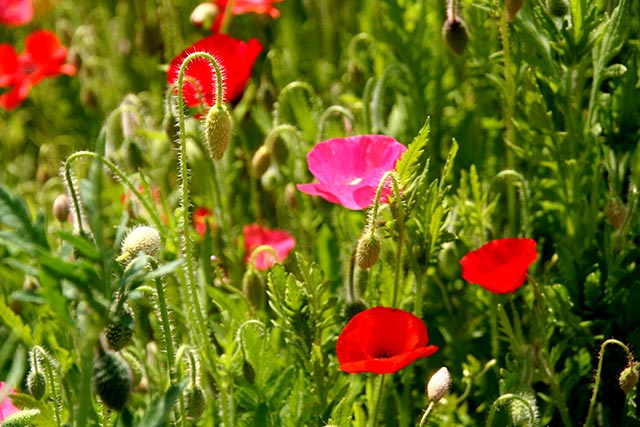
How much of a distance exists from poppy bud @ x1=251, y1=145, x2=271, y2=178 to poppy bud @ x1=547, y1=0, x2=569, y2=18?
712 mm

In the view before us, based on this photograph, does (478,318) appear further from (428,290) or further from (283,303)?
(283,303)

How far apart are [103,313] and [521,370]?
85cm

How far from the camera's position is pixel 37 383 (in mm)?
1577

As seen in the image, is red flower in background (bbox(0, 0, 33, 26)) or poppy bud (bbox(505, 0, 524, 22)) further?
red flower in background (bbox(0, 0, 33, 26))

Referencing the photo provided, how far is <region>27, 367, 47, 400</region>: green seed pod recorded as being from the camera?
157 cm

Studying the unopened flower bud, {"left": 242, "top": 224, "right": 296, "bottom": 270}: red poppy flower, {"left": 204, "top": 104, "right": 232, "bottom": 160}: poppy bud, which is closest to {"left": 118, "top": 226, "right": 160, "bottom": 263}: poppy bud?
{"left": 204, "top": 104, "right": 232, "bottom": 160}: poppy bud

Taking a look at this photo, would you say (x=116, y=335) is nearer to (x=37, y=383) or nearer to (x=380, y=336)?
(x=37, y=383)

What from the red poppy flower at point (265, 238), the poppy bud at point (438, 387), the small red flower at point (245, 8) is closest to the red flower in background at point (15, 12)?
the small red flower at point (245, 8)

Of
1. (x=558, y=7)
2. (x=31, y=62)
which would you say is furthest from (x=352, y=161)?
(x=31, y=62)

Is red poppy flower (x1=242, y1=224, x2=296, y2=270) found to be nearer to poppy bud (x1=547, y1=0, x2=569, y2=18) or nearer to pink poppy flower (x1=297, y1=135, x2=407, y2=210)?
pink poppy flower (x1=297, y1=135, x2=407, y2=210)

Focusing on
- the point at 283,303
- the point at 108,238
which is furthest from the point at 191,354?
the point at 108,238

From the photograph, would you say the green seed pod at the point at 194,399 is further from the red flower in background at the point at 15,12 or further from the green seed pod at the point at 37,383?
the red flower in background at the point at 15,12

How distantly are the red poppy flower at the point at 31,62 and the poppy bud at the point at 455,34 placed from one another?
1.30 meters

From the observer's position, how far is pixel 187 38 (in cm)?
325
